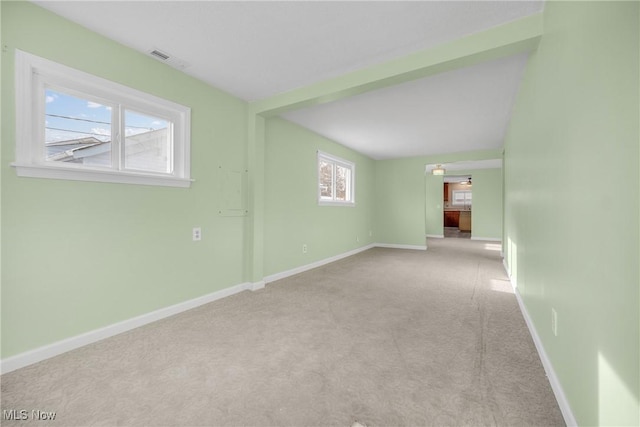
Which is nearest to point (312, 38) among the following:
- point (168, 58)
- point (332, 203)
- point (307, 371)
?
point (168, 58)

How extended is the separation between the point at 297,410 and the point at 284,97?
309 centimetres

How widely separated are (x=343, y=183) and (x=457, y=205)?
9715mm

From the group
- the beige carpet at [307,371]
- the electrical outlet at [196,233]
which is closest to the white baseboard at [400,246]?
the beige carpet at [307,371]

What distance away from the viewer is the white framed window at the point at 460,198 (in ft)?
44.4

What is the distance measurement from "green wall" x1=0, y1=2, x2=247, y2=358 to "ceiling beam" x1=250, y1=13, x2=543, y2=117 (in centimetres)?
122

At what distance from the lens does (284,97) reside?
3.30 meters

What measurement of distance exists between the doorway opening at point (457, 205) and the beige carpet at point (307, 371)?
9.75 m

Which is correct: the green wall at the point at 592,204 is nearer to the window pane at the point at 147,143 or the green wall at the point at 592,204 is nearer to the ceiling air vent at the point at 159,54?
the ceiling air vent at the point at 159,54

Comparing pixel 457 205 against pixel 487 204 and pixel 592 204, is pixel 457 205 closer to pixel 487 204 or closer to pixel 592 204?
pixel 487 204

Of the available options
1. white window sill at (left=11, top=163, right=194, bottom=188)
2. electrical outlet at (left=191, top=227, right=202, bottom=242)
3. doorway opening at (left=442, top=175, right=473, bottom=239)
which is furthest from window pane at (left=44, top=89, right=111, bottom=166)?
doorway opening at (left=442, top=175, right=473, bottom=239)

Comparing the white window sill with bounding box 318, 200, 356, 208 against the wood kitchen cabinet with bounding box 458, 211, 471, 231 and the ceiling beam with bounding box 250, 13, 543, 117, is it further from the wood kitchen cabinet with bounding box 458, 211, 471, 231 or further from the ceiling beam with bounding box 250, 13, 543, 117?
the wood kitchen cabinet with bounding box 458, 211, 471, 231

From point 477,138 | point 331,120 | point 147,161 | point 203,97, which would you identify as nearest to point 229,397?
point 147,161

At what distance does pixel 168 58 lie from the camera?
2.56 metres

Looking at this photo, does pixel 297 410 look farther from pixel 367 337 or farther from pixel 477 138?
pixel 477 138
